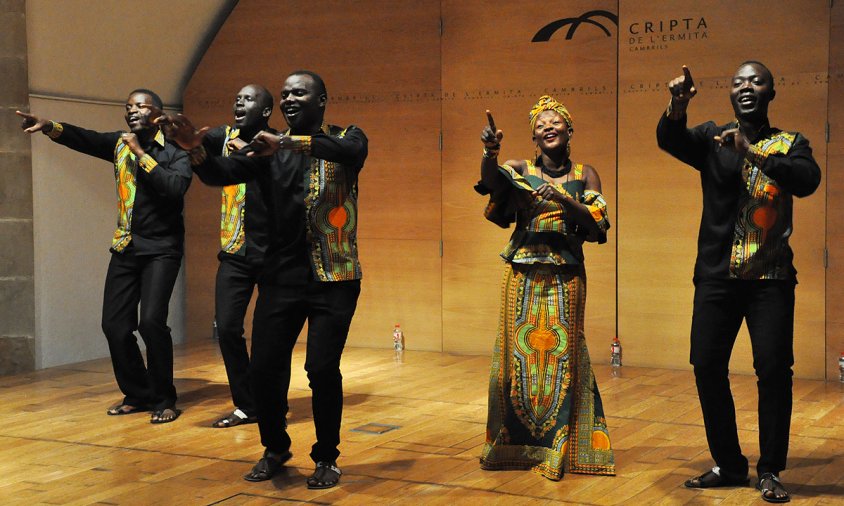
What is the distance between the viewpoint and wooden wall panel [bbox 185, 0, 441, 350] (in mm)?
8125

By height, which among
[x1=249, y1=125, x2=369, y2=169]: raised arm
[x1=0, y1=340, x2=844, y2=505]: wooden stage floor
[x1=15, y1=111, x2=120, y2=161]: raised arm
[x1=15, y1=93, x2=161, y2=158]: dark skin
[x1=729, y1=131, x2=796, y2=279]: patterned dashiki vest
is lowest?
[x1=0, y1=340, x2=844, y2=505]: wooden stage floor

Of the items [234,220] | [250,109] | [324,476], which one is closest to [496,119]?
[234,220]

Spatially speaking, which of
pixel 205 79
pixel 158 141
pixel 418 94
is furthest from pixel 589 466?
pixel 205 79

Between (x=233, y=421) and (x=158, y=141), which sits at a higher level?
(x=158, y=141)

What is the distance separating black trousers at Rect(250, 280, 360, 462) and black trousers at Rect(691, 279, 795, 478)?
141 cm

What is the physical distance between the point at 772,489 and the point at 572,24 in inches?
169

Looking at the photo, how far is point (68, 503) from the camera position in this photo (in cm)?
414

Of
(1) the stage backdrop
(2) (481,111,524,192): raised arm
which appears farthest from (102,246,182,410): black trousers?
(1) the stage backdrop

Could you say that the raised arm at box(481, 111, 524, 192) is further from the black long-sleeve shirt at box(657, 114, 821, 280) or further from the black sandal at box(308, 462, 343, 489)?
the black sandal at box(308, 462, 343, 489)

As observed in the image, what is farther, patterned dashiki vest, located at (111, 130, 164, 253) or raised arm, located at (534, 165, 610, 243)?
patterned dashiki vest, located at (111, 130, 164, 253)

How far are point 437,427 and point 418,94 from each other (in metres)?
3.34

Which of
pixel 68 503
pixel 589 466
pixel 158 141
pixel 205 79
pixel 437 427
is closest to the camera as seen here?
pixel 68 503

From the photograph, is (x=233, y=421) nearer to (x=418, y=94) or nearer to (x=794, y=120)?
(x=418, y=94)

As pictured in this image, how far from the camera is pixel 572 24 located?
7.57 meters
